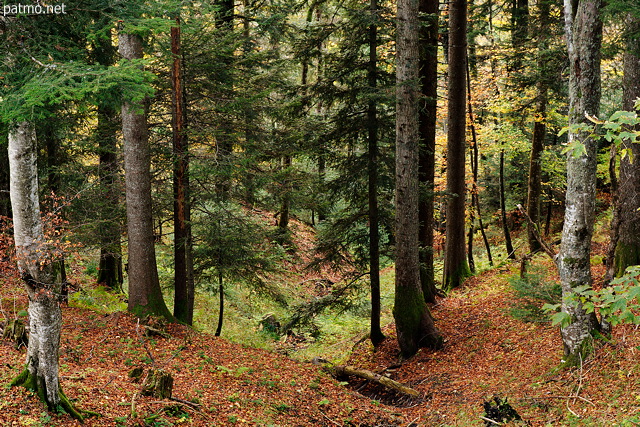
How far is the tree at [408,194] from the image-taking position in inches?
385

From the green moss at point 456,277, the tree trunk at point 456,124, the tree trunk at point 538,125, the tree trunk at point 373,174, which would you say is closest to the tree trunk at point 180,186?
the tree trunk at point 373,174

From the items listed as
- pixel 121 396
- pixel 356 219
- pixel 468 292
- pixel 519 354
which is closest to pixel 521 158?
pixel 468 292

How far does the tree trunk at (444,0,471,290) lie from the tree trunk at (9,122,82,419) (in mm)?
10334

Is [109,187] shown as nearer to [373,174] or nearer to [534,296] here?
[373,174]

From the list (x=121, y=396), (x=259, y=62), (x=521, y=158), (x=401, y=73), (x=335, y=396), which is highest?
(x=259, y=62)

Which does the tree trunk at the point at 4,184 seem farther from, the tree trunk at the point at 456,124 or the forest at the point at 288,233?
the tree trunk at the point at 456,124

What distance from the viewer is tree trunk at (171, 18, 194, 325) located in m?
Result: 10.5

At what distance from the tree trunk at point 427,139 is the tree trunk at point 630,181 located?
13.7 feet

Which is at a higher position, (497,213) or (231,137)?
(231,137)

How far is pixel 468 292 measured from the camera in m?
13.4

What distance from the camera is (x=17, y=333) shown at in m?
7.13

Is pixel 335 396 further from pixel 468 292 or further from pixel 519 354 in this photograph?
pixel 468 292

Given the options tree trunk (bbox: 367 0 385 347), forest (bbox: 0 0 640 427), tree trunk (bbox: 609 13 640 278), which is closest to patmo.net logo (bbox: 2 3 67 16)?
forest (bbox: 0 0 640 427)

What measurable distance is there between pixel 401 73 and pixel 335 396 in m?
6.88
